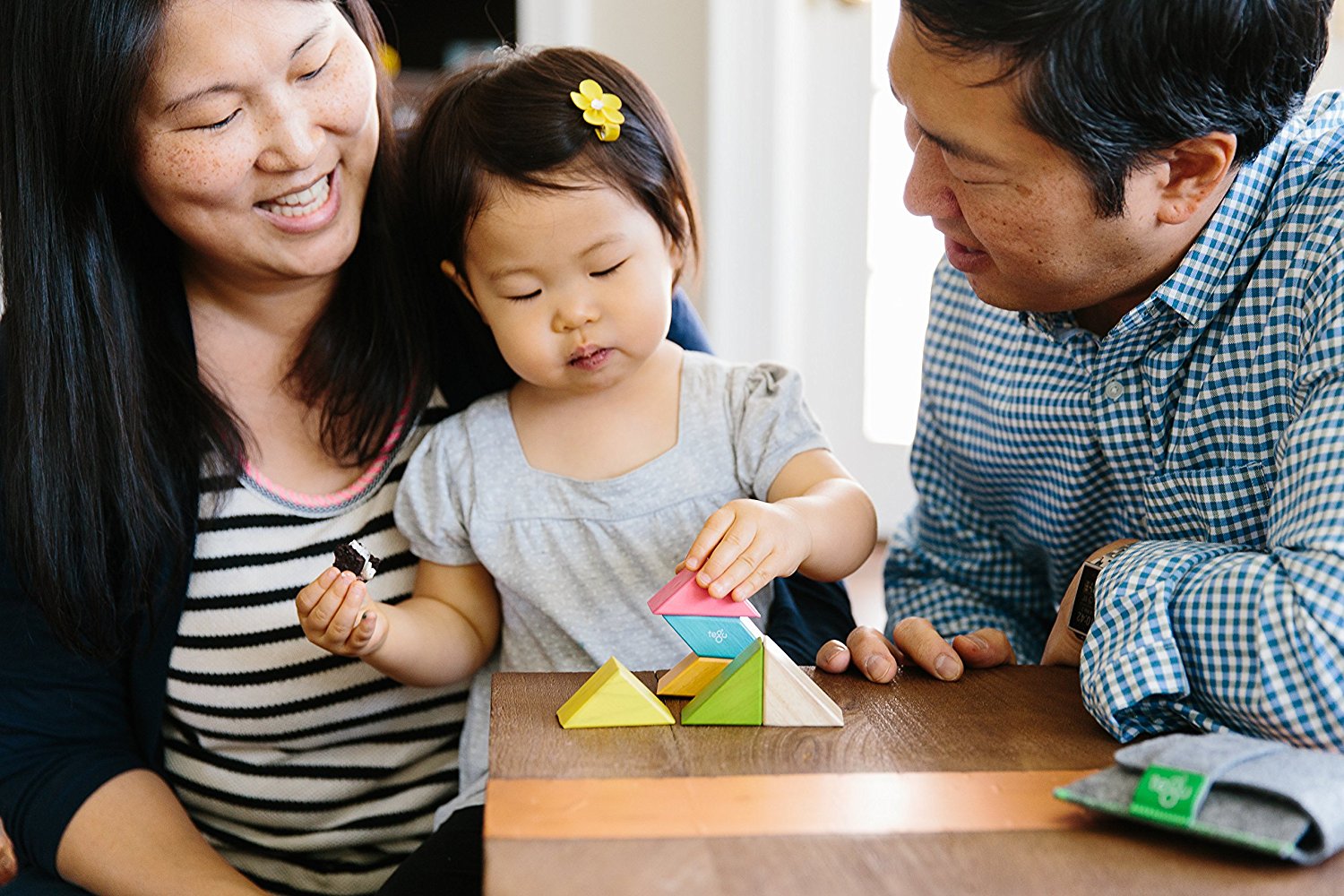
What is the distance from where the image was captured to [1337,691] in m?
0.85

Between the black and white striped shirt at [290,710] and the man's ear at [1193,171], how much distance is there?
0.81 meters

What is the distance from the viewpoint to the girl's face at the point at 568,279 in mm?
1238

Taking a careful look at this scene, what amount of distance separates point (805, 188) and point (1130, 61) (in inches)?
86.8

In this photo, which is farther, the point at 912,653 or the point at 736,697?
the point at 912,653

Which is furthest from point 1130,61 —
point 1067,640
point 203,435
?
point 203,435

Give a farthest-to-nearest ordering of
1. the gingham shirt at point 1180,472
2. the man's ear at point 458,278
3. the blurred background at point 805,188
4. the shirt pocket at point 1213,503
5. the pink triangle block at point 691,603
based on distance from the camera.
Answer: the blurred background at point 805,188, the man's ear at point 458,278, the shirt pocket at point 1213,503, the pink triangle block at point 691,603, the gingham shirt at point 1180,472

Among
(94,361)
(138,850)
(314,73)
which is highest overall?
(314,73)

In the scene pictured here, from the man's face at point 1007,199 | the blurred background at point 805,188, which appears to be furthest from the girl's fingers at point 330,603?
the blurred background at point 805,188

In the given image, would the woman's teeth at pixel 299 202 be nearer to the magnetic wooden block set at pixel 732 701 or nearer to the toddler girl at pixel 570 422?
the toddler girl at pixel 570 422

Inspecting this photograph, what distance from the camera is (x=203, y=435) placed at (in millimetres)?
1357

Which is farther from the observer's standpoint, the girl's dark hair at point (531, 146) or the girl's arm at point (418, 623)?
the girl's dark hair at point (531, 146)

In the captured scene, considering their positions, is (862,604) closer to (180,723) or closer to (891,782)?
(180,723)

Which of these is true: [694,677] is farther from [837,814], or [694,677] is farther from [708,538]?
[837,814]

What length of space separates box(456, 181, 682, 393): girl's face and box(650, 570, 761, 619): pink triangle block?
0.32 metres
